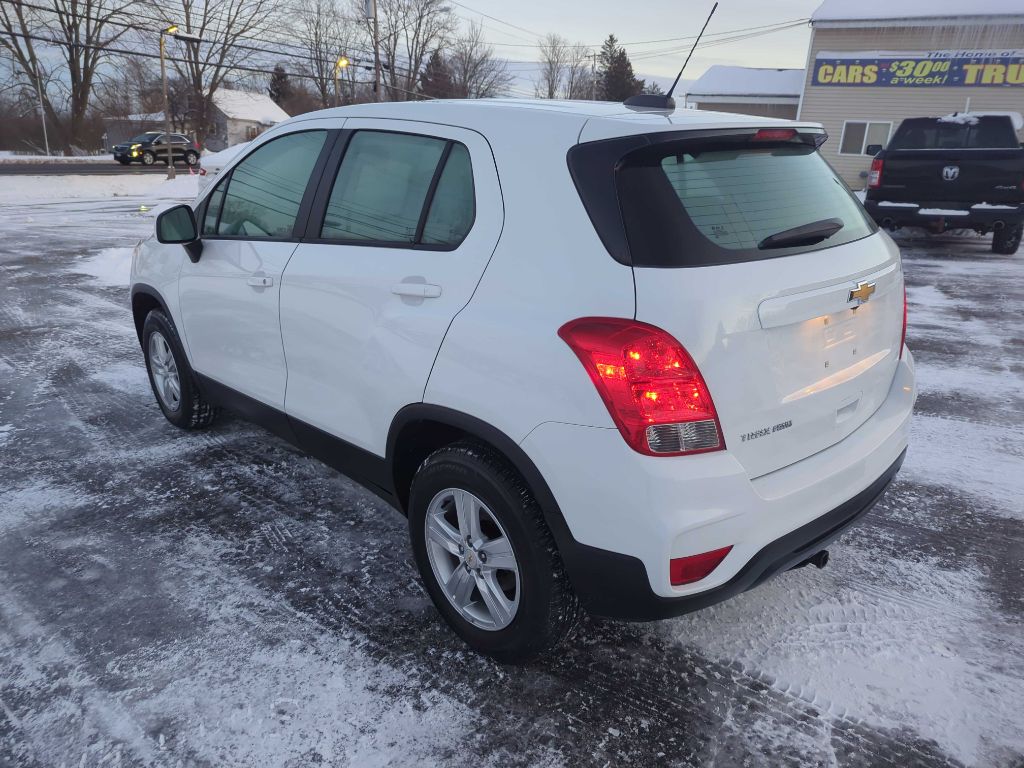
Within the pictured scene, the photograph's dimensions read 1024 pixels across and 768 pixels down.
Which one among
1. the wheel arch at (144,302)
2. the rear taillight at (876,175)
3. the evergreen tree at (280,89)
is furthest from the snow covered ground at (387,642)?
the evergreen tree at (280,89)

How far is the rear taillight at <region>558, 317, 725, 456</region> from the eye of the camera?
1.91 meters

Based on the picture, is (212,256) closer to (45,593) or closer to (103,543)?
(103,543)

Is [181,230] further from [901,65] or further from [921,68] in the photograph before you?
[921,68]

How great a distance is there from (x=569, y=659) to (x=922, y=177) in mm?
10246

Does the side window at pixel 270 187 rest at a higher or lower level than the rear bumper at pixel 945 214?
higher

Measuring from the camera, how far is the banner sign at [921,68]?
2239 centimetres

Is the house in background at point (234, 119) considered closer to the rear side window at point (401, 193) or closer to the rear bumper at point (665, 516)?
the rear side window at point (401, 193)

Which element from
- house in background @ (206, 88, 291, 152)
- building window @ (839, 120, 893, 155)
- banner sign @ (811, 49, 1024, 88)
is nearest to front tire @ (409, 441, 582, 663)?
building window @ (839, 120, 893, 155)

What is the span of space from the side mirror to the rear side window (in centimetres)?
108

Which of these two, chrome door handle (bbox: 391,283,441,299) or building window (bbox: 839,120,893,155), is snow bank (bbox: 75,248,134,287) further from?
building window (bbox: 839,120,893,155)

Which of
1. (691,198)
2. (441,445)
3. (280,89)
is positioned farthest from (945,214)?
(280,89)

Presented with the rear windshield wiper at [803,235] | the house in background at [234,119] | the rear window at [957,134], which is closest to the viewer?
the rear windshield wiper at [803,235]

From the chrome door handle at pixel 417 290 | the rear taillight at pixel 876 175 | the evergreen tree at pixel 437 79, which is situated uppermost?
the evergreen tree at pixel 437 79

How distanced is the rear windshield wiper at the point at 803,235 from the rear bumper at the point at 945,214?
871cm
